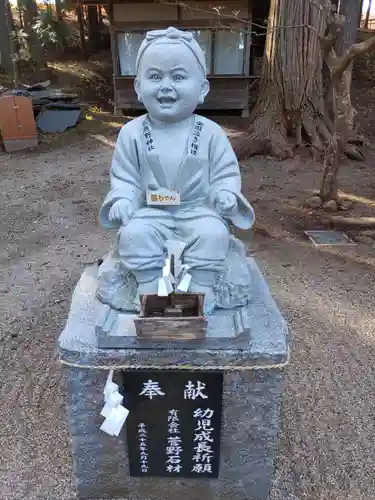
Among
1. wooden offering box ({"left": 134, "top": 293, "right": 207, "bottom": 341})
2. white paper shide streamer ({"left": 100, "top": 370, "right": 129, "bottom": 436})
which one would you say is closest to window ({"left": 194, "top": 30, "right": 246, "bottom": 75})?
wooden offering box ({"left": 134, "top": 293, "right": 207, "bottom": 341})

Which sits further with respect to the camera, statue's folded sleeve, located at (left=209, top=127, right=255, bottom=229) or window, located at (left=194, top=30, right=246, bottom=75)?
window, located at (left=194, top=30, right=246, bottom=75)

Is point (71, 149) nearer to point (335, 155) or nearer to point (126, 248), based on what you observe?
point (335, 155)

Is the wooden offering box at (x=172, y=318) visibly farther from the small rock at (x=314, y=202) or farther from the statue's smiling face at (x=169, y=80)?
the small rock at (x=314, y=202)

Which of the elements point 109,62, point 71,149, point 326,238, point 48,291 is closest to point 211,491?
point 48,291

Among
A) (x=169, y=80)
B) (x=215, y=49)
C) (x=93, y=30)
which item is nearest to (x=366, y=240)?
(x=169, y=80)

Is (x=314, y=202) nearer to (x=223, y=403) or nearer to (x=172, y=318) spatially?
(x=223, y=403)

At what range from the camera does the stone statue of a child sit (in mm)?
2324

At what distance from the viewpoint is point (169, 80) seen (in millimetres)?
2332

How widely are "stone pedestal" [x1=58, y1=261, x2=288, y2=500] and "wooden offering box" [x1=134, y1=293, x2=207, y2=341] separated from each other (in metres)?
0.09

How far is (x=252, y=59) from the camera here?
10.7m

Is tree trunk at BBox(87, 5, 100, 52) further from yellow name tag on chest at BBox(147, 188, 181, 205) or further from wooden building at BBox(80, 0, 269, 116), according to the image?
yellow name tag on chest at BBox(147, 188, 181, 205)

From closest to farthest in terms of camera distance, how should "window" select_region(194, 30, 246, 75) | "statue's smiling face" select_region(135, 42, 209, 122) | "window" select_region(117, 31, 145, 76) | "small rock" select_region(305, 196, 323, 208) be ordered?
"statue's smiling face" select_region(135, 42, 209, 122), "small rock" select_region(305, 196, 323, 208), "window" select_region(117, 31, 145, 76), "window" select_region(194, 30, 246, 75)

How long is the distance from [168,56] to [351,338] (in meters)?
2.33

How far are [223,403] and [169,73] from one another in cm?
148
